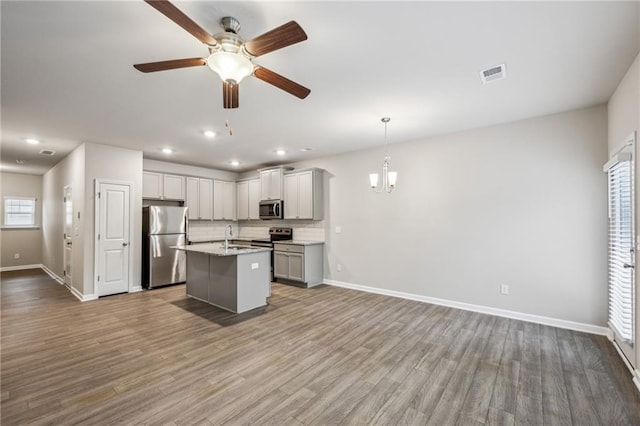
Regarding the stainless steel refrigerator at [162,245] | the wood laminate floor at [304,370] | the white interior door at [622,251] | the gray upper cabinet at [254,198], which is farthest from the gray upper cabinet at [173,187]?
the white interior door at [622,251]

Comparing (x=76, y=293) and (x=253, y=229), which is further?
(x=253, y=229)

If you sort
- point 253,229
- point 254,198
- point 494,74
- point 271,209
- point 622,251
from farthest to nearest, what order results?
1. point 253,229
2. point 254,198
3. point 271,209
4. point 622,251
5. point 494,74

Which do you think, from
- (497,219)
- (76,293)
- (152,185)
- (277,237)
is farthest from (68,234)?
(497,219)

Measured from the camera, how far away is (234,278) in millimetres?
4059

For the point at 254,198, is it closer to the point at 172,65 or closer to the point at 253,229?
the point at 253,229

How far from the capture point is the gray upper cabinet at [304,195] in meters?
5.93

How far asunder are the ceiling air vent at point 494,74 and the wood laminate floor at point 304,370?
271cm

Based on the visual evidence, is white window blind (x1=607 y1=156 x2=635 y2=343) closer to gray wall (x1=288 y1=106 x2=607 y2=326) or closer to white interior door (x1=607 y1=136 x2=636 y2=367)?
white interior door (x1=607 y1=136 x2=636 y2=367)

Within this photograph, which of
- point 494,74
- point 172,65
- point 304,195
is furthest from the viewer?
point 304,195

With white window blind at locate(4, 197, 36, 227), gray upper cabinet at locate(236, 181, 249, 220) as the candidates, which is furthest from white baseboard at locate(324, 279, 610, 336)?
white window blind at locate(4, 197, 36, 227)

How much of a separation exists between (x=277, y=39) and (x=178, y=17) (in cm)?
53

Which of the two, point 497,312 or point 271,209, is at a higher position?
point 271,209

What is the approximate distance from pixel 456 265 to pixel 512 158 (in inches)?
67.2

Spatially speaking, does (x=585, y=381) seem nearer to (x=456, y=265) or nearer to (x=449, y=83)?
(x=456, y=265)
